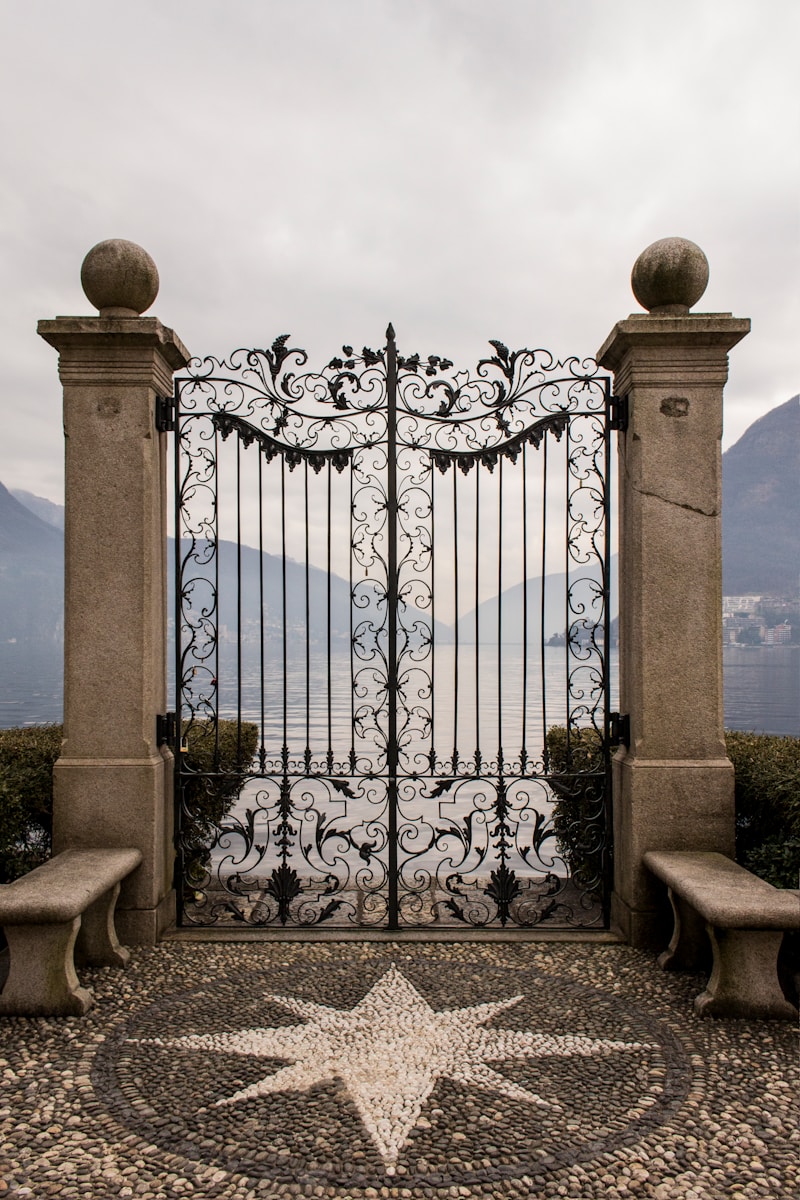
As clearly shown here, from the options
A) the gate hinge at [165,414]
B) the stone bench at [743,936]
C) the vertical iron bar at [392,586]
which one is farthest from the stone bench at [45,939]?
the stone bench at [743,936]

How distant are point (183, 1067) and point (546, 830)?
9.79 ft

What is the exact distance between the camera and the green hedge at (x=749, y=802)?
4.80 meters

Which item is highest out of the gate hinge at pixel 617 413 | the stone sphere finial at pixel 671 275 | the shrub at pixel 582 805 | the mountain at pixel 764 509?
the mountain at pixel 764 509

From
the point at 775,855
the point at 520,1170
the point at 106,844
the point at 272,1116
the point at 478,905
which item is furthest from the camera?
the point at 478,905

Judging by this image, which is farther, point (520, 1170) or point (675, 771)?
point (675, 771)

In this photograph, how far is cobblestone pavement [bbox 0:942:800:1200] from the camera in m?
2.89

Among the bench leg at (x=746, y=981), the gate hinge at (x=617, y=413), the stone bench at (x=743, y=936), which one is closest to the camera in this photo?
the stone bench at (x=743, y=936)

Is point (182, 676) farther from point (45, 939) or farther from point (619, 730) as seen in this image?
point (619, 730)

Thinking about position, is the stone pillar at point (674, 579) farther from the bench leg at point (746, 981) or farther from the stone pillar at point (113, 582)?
the stone pillar at point (113, 582)

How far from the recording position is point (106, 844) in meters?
5.11

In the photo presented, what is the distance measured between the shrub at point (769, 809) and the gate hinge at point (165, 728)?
3.92 metres

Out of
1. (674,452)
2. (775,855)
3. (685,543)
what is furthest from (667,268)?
(775,855)

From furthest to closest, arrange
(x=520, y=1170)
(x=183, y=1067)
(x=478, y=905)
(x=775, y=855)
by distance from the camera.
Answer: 1. (x=478, y=905)
2. (x=775, y=855)
3. (x=183, y=1067)
4. (x=520, y=1170)

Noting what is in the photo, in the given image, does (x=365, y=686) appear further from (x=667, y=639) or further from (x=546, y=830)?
(x=667, y=639)
